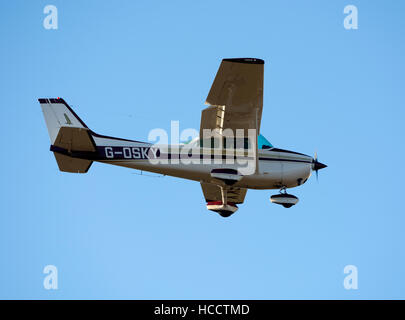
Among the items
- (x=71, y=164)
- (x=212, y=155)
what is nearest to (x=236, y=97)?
(x=212, y=155)

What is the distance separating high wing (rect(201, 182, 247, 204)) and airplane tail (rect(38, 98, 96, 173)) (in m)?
4.15

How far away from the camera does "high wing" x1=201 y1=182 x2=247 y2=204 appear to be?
2150 centimetres

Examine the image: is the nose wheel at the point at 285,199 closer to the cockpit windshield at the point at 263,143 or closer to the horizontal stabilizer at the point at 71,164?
the cockpit windshield at the point at 263,143

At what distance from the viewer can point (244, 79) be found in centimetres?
1738

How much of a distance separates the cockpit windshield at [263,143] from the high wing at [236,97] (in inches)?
16.0

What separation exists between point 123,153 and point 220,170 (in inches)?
105

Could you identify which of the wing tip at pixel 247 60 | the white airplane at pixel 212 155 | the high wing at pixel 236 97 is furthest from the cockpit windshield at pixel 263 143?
the wing tip at pixel 247 60

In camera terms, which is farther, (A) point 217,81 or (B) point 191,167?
(B) point 191,167

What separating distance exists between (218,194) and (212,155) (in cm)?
285

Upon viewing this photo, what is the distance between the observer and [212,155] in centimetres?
1917

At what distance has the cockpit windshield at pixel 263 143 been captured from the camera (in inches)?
765
